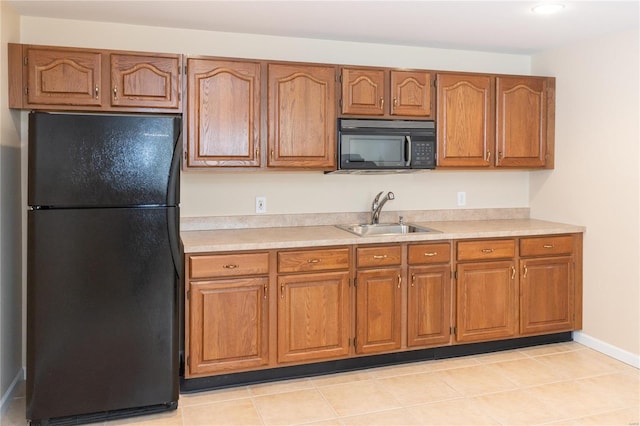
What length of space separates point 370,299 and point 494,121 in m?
1.60

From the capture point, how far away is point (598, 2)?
9.34ft

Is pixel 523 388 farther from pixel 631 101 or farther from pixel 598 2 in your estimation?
pixel 598 2

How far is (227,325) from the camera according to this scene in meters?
3.03

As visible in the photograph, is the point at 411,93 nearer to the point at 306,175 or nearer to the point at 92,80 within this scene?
the point at 306,175

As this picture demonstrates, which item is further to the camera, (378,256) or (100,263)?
(378,256)

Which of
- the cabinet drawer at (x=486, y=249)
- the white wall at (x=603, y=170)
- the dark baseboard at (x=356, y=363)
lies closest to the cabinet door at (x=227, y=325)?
the dark baseboard at (x=356, y=363)

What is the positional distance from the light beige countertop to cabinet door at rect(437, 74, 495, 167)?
0.48 meters

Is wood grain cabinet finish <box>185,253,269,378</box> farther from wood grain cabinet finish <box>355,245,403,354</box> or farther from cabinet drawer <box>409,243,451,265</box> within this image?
cabinet drawer <box>409,243,451,265</box>

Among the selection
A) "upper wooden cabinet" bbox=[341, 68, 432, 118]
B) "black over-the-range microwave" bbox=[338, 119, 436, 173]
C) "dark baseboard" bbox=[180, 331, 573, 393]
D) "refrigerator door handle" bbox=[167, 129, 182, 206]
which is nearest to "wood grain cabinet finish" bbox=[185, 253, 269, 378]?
"dark baseboard" bbox=[180, 331, 573, 393]

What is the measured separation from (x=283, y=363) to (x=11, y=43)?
2.35m

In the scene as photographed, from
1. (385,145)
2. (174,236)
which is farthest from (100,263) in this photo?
(385,145)

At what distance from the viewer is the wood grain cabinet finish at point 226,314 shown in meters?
2.96

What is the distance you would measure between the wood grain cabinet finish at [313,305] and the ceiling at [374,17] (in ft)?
4.61

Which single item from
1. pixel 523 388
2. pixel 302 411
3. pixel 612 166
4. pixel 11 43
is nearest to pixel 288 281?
pixel 302 411
